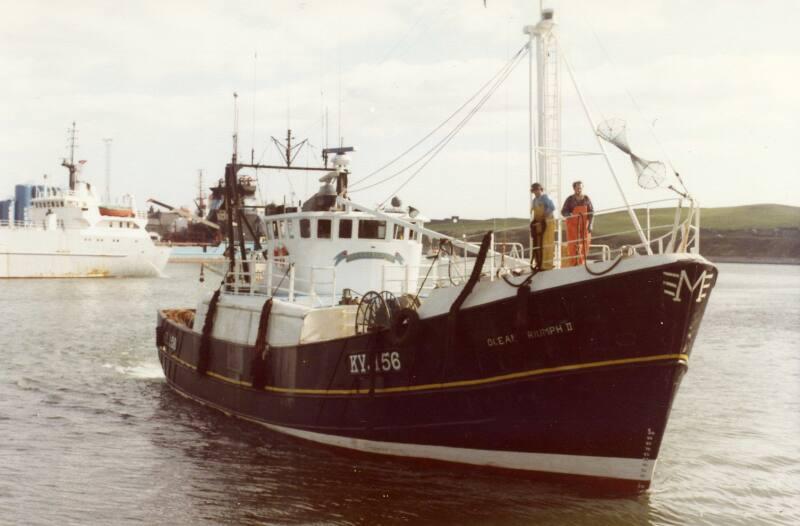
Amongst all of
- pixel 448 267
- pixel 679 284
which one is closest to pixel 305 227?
pixel 448 267

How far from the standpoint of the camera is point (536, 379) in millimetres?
12141

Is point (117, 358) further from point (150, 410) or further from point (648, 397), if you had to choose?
point (648, 397)

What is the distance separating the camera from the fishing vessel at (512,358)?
1145 cm

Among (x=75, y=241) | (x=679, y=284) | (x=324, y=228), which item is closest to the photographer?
(x=679, y=284)

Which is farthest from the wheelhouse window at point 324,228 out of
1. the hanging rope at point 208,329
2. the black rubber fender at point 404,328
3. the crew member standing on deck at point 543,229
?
the crew member standing on deck at point 543,229

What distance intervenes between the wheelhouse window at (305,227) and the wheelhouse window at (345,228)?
2.49 feet

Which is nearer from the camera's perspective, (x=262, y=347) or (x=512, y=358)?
(x=512, y=358)

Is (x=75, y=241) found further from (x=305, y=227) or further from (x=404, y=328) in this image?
(x=404, y=328)

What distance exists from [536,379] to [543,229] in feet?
7.68

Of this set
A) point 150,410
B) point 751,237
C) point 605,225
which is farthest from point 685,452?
point 605,225

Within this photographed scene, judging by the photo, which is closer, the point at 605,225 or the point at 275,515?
the point at 275,515

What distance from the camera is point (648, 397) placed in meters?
11.7

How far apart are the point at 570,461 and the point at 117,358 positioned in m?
22.6

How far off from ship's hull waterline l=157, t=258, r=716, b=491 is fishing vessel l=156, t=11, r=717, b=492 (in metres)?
Result: 0.02
